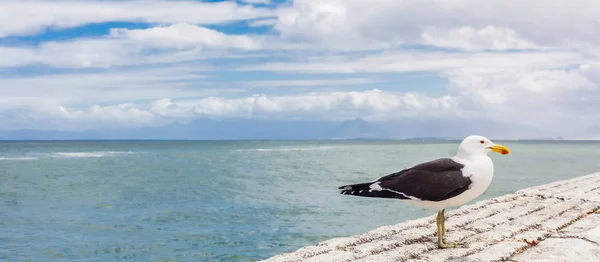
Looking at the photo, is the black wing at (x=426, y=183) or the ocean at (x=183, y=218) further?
the ocean at (x=183, y=218)

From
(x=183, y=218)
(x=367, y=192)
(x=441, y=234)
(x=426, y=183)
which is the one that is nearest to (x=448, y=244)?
(x=441, y=234)

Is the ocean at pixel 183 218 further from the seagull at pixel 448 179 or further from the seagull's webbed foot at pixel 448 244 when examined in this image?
the seagull at pixel 448 179

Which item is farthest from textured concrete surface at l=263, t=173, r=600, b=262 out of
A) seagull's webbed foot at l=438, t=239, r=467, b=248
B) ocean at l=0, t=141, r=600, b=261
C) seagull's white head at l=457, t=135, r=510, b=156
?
ocean at l=0, t=141, r=600, b=261

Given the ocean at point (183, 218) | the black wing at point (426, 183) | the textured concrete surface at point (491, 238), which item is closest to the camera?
the black wing at point (426, 183)

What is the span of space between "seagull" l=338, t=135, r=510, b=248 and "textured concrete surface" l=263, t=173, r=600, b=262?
2.06 ft

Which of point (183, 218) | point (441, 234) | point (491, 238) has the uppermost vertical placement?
point (441, 234)

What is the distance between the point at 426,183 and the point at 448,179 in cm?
23

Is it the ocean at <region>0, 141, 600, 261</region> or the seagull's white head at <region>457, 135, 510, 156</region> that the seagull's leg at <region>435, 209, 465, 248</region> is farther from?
the ocean at <region>0, 141, 600, 261</region>

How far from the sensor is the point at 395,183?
6105 millimetres

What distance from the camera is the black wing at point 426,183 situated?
585cm

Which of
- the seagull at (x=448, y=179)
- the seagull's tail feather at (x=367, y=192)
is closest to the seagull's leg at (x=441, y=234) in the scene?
the seagull at (x=448, y=179)

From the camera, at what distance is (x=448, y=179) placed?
231 inches

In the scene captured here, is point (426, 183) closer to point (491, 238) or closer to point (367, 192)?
point (367, 192)

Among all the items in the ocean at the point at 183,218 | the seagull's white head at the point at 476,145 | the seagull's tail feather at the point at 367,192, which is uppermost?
the seagull's white head at the point at 476,145
